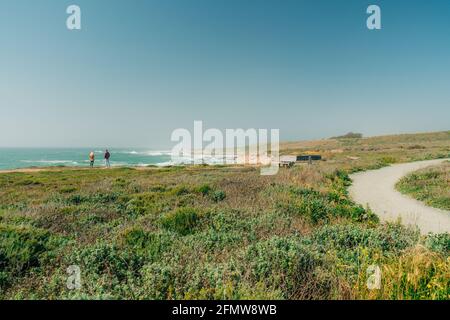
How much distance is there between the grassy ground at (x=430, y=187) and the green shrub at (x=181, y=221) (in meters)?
11.0

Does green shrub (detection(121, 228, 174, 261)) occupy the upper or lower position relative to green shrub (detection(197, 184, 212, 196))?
lower

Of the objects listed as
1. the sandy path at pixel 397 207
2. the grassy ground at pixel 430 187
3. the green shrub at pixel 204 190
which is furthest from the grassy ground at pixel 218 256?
the grassy ground at pixel 430 187

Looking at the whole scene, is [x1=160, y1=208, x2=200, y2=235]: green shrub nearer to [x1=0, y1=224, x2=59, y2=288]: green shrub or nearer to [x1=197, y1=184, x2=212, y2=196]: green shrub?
[x1=0, y1=224, x2=59, y2=288]: green shrub

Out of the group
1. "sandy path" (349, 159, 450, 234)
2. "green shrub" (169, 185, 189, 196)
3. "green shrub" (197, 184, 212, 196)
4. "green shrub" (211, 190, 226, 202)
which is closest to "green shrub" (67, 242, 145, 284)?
"green shrub" (211, 190, 226, 202)

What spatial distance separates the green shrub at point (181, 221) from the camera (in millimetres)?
7934

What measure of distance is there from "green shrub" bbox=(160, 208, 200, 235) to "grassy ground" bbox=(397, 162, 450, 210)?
11019 mm

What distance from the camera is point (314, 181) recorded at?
1725 centimetres

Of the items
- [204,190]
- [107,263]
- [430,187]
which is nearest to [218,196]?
[204,190]

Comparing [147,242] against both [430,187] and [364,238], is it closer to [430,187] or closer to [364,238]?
[364,238]

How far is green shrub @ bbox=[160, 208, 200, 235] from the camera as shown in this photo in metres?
7.93

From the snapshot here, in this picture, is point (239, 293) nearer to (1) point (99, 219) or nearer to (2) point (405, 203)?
(1) point (99, 219)

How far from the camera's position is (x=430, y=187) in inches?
613

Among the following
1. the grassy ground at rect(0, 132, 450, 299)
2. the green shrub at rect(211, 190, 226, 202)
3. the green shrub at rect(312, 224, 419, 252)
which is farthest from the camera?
the green shrub at rect(211, 190, 226, 202)

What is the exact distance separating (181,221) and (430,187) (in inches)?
584
